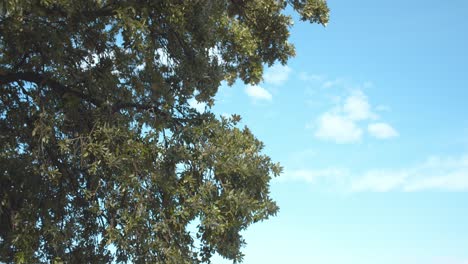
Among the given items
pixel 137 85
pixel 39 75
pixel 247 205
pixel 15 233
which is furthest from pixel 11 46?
pixel 247 205

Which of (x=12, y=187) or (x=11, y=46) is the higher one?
(x=11, y=46)

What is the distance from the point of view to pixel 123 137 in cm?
1023

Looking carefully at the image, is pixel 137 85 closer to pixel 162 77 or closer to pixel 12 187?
pixel 162 77

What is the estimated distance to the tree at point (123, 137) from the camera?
9930mm

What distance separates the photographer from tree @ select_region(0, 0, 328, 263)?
9930 mm

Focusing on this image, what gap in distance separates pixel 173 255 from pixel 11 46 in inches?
227

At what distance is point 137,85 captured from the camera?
1252 centimetres

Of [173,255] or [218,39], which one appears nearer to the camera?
[173,255]

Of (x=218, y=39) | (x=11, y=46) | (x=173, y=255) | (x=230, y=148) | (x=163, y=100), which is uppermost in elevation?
(x=218, y=39)

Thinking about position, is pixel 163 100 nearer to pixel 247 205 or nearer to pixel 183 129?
pixel 183 129

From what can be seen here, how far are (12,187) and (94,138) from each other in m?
2.82

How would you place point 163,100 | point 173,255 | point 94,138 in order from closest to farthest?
point 173,255, point 94,138, point 163,100

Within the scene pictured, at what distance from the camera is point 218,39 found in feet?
41.7

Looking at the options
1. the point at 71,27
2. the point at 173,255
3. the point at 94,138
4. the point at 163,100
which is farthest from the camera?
the point at 163,100
